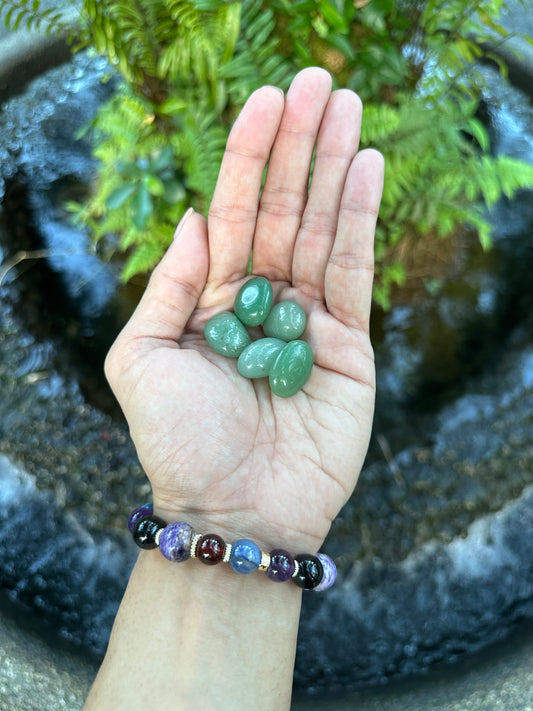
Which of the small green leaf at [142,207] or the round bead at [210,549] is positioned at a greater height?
the round bead at [210,549]

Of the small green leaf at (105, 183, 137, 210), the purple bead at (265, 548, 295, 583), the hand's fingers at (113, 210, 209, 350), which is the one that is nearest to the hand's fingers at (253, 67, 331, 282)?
the hand's fingers at (113, 210, 209, 350)

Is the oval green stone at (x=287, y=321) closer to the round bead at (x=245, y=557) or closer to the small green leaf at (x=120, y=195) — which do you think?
the round bead at (x=245, y=557)

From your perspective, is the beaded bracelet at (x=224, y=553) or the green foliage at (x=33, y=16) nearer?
the beaded bracelet at (x=224, y=553)

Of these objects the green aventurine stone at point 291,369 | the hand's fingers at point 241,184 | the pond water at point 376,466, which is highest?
the hand's fingers at point 241,184

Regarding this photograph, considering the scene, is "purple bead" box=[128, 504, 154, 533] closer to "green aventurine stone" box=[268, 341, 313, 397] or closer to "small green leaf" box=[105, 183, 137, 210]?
"green aventurine stone" box=[268, 341, 313, 397]

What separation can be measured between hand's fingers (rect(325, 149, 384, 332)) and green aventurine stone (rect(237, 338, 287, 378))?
1.12 feet

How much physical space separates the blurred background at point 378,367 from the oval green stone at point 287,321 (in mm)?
1342

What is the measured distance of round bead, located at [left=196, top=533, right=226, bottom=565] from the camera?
1618 millimetres

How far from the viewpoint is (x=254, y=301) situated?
206 cm

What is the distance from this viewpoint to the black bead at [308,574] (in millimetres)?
1694

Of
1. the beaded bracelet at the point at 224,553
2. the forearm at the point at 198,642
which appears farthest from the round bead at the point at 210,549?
the forearm at the point at 198,642

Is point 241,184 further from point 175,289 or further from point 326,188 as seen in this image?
point 175,289

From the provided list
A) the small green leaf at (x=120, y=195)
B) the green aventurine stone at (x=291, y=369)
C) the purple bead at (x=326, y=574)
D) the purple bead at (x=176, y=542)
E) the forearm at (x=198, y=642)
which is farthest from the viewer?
the small green leaf at (x=120, y=195)

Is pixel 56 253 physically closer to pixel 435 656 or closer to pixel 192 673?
pixel 192 673
